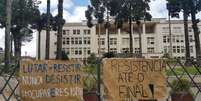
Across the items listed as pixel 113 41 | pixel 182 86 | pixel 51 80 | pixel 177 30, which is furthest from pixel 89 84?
pixel 177 30

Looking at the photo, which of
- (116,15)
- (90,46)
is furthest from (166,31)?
(116,15)

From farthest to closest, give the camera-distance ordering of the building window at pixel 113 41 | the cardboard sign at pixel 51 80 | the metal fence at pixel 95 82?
the building window at pixel 113 41 → the metal fence at pixel 95 82 → the cardboard sign at pixel 51 80

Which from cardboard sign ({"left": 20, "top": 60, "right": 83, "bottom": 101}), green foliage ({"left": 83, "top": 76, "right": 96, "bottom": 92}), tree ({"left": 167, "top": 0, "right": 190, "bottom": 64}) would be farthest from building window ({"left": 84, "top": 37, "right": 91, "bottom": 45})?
cardboard sign ({"left": 20, "top": 60, "right": 83, "bottom": 101})

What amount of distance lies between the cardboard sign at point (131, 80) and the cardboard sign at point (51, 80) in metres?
0.78

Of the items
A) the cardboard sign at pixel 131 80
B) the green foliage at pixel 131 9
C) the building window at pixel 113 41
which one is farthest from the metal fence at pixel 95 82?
the building window at pixel 113 41

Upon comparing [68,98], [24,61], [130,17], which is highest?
[130,17]

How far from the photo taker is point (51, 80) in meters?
11.8

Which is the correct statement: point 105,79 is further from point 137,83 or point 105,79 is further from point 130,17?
point 130,17

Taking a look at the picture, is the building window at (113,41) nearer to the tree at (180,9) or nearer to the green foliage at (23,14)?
the green foliage at (23,14)

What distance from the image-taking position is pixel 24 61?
38.2 feet

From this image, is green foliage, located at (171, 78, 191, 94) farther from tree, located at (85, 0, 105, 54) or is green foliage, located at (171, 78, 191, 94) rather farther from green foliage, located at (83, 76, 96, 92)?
tree, located at (85, 0, 105, 54)

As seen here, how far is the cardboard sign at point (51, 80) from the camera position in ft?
38.1

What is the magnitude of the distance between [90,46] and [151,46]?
14.3 m

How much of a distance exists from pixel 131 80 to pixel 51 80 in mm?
1833
